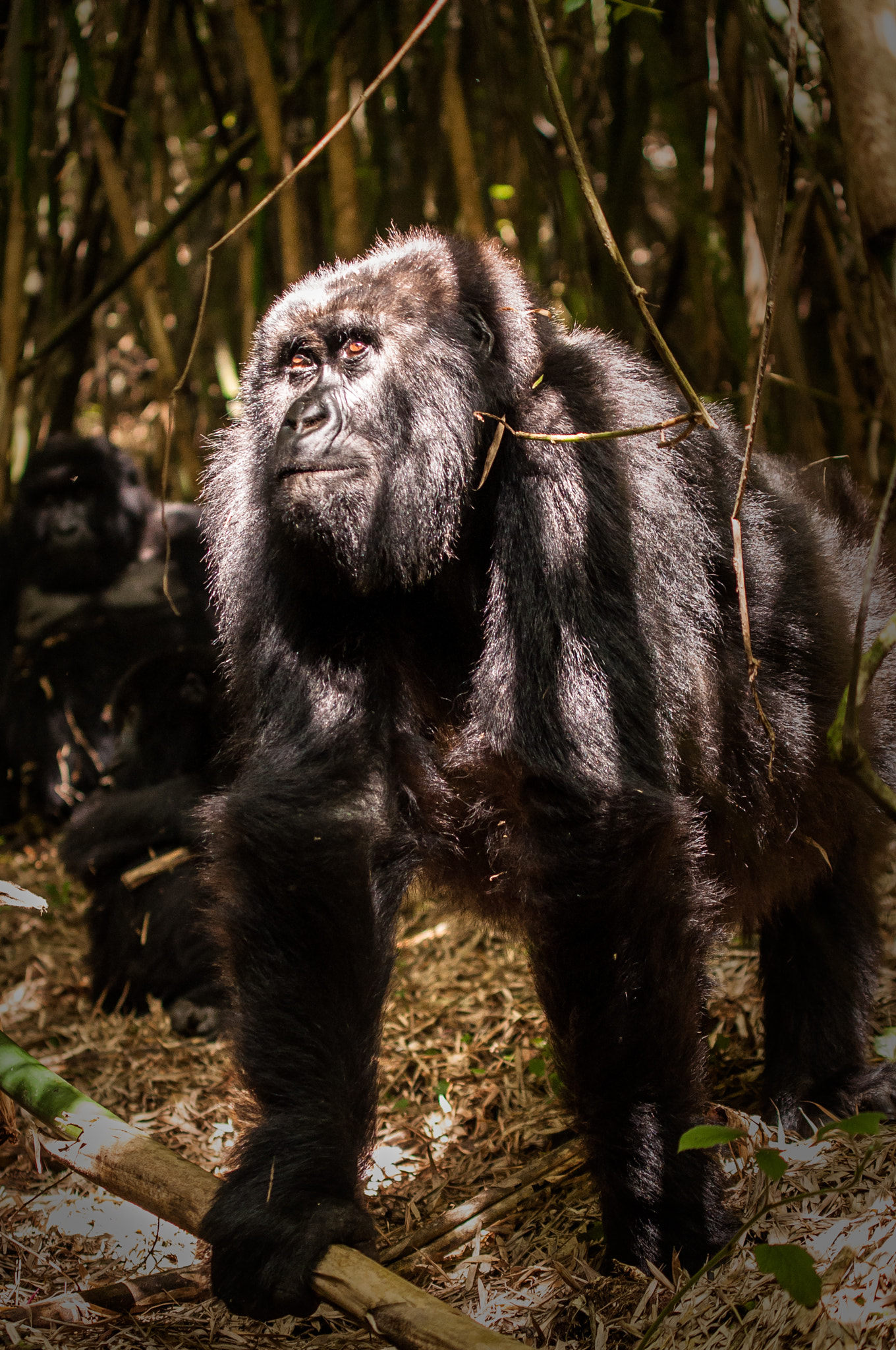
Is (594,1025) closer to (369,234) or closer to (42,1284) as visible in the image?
(42,1284)

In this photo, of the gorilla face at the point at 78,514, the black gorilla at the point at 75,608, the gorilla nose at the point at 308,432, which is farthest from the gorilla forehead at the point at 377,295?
the gorilla face at the point at 78,514

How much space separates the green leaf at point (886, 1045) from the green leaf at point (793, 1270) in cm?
155

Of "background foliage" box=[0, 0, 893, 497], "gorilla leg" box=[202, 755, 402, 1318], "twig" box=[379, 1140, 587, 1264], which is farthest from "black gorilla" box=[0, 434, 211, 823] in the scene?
"twig" box=[379, 1140, 587, 1264]

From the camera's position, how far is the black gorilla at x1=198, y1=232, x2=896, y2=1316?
7.27 ft

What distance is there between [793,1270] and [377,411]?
1.83 meters

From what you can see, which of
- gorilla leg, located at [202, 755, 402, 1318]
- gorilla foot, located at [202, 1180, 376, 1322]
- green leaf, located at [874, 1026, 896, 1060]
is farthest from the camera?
green leaf, located at [874, 1026, 896, 1060]

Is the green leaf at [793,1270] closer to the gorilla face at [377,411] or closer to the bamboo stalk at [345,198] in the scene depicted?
the gorilla face at [377,411]

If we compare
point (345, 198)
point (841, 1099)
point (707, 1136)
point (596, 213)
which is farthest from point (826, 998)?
point (345, 198)

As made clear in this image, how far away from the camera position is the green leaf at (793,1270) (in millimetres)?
1633

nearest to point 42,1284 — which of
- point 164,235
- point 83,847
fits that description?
point 83,847

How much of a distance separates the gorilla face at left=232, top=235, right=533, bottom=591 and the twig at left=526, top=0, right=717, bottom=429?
0.59 metres

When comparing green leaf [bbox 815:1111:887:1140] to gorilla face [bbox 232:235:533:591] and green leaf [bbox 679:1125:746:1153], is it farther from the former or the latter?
gorilla face [bbox 232:235:533:591]

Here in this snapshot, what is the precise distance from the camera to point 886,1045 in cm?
312

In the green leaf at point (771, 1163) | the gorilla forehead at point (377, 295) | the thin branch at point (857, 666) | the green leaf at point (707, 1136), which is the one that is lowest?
the green leaf at point (771, 1163)
